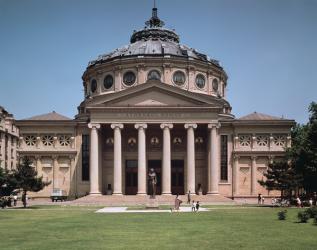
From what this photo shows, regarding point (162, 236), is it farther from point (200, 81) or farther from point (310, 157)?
point (200, 81)

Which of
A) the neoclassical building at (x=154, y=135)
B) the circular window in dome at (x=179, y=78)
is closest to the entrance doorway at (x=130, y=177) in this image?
the neoclassical building at (x=154, y=135)

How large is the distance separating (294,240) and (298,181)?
41.4 m

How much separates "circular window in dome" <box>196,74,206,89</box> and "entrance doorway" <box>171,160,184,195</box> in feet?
54.7

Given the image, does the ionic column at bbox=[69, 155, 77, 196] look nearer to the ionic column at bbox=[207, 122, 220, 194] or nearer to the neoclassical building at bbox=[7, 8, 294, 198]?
the neoclassical building at bbox=[7, 8, 294, 198]

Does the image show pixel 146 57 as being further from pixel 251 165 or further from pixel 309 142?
pixel 309 142

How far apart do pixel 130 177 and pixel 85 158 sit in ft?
29.2

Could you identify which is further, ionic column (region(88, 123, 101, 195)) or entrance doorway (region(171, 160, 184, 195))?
entrance doorway (region(171, 160, 184, 195))

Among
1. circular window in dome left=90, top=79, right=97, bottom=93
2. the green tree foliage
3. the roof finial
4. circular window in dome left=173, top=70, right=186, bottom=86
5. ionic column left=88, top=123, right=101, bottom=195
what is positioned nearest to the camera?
the green tree foliage

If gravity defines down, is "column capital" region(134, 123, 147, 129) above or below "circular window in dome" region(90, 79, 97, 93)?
below

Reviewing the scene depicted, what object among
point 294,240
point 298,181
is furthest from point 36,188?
point 294,240

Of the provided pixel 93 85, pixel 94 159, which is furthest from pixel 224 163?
pixel 93 85

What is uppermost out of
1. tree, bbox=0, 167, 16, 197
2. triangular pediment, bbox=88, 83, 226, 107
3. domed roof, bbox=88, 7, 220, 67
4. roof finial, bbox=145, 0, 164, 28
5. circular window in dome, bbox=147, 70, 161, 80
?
roof finial, bbox=145, 0, 164, 28

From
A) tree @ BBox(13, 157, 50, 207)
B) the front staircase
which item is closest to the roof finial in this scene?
the front staircase

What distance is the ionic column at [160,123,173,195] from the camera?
258ft
